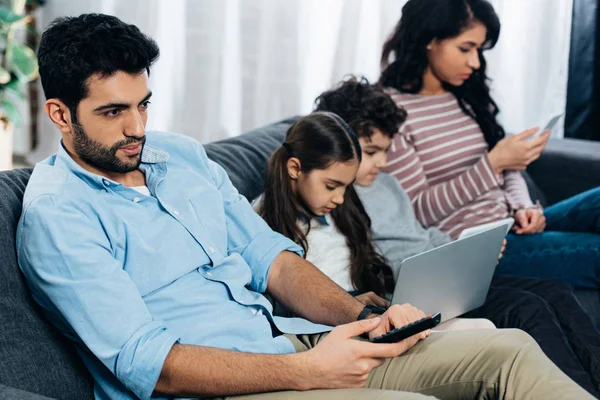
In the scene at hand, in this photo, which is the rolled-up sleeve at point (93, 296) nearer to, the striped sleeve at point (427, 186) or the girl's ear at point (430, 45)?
the striped sleeve at point (427, 186)

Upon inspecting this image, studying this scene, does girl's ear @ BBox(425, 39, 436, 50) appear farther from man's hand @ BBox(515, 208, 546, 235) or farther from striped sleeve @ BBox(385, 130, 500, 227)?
man's hand @ BBox(515, 208, 546, 235)

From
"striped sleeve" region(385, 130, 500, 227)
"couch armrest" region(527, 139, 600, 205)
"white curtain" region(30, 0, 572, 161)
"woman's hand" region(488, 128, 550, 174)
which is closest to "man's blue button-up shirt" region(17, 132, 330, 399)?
"striped sleeve" region(385, 130, 500, 227)

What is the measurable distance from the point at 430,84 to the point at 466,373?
1.19 meters

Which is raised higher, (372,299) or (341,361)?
(341,361)

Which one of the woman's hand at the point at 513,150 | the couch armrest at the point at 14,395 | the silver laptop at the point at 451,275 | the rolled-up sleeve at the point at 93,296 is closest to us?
the couch armrest at the point at 14,395

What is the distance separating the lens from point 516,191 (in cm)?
238

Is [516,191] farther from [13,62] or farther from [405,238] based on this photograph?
[13,62]

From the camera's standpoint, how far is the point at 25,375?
1252 mm

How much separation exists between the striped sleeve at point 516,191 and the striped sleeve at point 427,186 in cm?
14

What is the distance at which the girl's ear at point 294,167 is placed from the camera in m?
1.85

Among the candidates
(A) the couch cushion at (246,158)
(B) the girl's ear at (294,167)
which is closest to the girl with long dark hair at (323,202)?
(B) the girl's ear at (294,167)

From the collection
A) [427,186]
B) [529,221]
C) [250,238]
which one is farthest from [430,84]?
[250,238]

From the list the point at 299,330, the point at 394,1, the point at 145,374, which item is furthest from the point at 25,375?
the point at 394,1

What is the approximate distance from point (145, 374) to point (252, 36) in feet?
7.82
